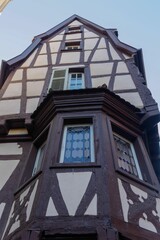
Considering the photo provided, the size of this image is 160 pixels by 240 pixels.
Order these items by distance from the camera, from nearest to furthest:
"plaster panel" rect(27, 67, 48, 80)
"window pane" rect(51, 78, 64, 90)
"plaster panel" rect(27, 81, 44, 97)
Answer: "plaster panel" rect(27, 81, 44, 97) → "window pane" rect(51, 78, 64, 90) → "plaster panel" rect(27, 67, 48, 80)

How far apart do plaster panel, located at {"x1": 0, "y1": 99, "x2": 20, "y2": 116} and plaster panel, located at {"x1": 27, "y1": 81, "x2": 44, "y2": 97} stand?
53 centimetres

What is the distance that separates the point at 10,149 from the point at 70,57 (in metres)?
5.34

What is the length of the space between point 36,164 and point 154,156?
3552mm

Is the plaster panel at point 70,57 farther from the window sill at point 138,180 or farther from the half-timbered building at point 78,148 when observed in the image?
the window sill at point 138,180

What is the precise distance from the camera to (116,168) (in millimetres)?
5355

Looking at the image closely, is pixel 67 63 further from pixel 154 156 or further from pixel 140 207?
pixel 140 207

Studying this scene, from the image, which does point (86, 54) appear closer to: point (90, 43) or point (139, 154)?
point (90, 43)

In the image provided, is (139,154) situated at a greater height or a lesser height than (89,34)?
lesser

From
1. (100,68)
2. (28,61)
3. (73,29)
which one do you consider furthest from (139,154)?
(73,29)

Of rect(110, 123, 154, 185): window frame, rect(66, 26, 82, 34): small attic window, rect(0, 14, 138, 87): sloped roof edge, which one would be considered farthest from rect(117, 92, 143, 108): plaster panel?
rect(66, 26, 82, 34): small attic window

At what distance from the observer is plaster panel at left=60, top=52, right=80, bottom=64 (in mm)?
11070

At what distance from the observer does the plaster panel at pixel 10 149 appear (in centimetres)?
713

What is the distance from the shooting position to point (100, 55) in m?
11.2

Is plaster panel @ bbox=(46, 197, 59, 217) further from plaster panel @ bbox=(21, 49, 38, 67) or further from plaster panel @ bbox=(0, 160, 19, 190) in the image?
plaster panel @ bbox=(21, 49, 38, 67)
